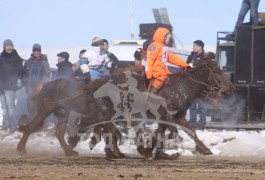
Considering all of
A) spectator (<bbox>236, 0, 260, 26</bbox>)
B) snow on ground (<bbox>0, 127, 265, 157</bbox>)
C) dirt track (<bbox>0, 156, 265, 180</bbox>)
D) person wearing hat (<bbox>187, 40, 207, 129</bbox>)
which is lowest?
dirt track (<bbox>0, 156, 265, 180</bbox>)

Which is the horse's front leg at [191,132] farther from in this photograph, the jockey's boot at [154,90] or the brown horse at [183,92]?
the jockey's boot at [154,90]

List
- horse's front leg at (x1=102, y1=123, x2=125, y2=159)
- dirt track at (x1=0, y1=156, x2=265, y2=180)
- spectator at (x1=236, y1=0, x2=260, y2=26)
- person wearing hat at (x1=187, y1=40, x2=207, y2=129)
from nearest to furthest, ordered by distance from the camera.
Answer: dirt track at (x1=0, y1=156, x2=265, y2=180), horse's front leg at (x1=102, y1=123, x2=125, y2=159), person wearing hat at (x1=187, y1=40, x2=207, y2=129), spectator at (x1=236, y1=0, x2=260, y2=26)

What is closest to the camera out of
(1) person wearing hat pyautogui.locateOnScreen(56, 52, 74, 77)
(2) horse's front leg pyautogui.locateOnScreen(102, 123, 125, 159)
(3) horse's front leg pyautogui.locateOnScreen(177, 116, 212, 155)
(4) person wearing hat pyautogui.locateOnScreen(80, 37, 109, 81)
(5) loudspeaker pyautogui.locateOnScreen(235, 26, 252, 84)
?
(2) horse's front leg pyautogui.locateOnScreen(102, 123, 125, 159)

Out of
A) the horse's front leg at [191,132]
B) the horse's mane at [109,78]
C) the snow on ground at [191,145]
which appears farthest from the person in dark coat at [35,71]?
the horse's front leg at [191,132]

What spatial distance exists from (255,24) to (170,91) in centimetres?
647

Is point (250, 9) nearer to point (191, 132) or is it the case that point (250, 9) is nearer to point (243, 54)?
point (243, 54)

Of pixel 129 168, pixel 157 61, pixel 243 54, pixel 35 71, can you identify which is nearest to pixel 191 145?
pixel 157 61

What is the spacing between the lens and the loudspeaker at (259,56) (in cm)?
2262

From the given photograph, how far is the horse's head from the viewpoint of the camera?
17.4m

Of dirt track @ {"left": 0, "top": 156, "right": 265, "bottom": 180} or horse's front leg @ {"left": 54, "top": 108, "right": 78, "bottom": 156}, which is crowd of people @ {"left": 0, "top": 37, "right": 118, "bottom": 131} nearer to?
horse's front leg @ {"left": 54, "top": 108, "right": 78, "bottom": 156}

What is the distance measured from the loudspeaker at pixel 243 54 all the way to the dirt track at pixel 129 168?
5.86m

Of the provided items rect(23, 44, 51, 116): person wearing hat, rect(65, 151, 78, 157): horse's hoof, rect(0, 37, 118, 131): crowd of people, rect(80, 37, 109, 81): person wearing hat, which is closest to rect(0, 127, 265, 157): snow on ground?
rect(65, 151, 78, 157): horse's hoof

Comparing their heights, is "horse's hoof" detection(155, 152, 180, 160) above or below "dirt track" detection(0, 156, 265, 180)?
above

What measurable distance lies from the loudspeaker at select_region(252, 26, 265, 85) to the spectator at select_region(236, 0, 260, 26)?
0.29m
